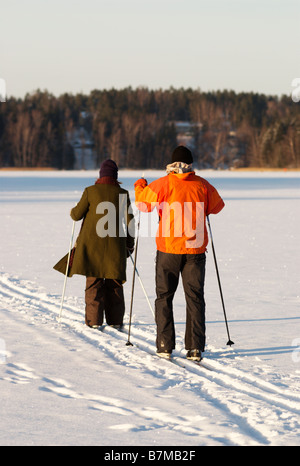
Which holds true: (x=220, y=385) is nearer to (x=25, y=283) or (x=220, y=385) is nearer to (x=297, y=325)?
(x=297, y=325)

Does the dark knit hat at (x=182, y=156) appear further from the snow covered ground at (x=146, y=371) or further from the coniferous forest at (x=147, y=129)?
the coniferous forest at (x=147, y=129)

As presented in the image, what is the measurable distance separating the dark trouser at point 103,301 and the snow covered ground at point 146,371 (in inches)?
6.3

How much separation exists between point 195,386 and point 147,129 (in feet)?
416

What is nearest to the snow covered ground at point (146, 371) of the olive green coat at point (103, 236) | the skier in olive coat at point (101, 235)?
the skier in olive coat at point (101, 235)

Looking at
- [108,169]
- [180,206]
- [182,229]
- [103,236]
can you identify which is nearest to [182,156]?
[180,206]

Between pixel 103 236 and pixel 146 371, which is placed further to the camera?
pixel 103 236

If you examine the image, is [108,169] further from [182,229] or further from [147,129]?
[147,129]

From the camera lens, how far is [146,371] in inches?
204

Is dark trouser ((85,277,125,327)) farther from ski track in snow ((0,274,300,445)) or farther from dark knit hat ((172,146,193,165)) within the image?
dark knit hat ((172,146,193,165))

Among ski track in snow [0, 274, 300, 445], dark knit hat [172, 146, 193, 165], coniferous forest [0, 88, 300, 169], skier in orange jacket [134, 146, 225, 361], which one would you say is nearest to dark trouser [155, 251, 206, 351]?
skier in orange jacket [134, 146, 225, 361]

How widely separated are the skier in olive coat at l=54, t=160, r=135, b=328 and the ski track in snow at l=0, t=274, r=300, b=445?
35 centimetres

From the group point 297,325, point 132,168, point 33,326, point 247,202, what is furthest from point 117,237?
point 132,168

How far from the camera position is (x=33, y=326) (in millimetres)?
6602

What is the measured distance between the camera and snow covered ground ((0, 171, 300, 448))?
12.9 ft
